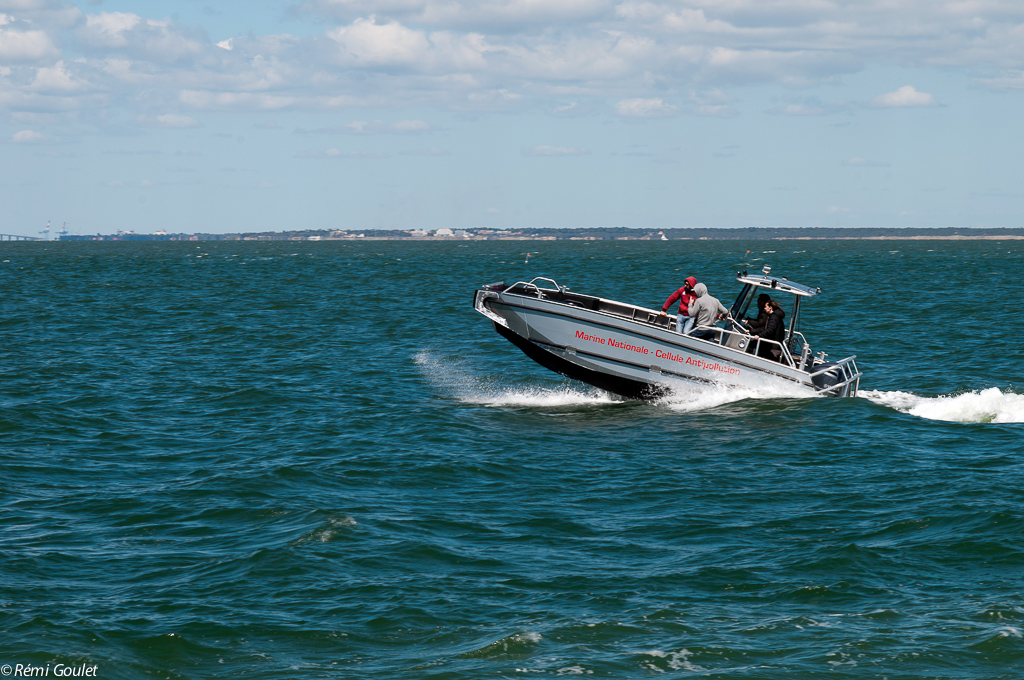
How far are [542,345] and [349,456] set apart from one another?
184 inches

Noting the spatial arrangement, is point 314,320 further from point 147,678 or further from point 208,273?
point 208,273

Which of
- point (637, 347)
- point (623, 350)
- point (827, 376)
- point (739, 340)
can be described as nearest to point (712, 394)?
point (739, 340)

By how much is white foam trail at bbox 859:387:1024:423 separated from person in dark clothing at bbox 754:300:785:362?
2545 mm

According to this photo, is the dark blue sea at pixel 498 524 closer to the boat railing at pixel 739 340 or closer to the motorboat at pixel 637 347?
the motorboat at pixel 637 347

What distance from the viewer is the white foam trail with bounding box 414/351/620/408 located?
827 inches

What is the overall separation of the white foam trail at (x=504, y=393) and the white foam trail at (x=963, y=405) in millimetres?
5681

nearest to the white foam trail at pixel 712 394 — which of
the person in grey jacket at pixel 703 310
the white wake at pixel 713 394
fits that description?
the white wake at pixel 713 394

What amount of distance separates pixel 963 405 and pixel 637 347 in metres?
6.55

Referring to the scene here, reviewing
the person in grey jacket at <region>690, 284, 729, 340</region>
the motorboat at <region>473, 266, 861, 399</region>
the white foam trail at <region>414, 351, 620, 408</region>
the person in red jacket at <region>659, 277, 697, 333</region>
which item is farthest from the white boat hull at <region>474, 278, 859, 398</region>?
the white foam trail at <region>414, 351, 620, 408</region>

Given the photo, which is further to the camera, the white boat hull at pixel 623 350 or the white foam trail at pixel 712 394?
the white foam trail at pixel 712 394

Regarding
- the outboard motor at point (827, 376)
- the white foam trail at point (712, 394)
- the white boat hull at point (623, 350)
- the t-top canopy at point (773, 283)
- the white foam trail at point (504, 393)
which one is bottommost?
the white foam trail at point (504, 393)

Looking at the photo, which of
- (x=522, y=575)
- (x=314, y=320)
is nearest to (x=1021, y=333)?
(x=314, y=320)

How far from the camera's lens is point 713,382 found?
19.6m

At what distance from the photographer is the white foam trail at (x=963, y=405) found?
19.4m
